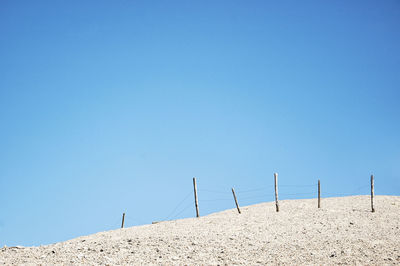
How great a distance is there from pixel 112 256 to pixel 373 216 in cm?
2376

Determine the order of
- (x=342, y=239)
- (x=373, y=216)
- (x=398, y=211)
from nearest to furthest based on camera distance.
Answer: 1. (x=342, y=239)
2. (x=373, y=216)
3. (x=398, y=211)

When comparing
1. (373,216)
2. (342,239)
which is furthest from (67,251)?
(373,216)

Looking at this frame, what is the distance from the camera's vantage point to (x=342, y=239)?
842 inches

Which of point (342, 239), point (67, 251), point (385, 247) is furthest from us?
point (342, 239)

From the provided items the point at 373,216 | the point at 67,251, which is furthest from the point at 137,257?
the point at 373,216

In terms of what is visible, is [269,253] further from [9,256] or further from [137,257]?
[9,256]

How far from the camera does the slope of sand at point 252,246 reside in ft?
52.9

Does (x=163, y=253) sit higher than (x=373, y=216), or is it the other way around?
(x=373, y=216)

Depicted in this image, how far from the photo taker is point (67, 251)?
1695 cm

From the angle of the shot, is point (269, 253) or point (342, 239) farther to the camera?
point (342, 239)

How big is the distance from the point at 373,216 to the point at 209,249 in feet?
63.2

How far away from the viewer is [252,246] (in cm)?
1902

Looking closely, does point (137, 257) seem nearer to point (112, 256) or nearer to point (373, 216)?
point (112, 256)

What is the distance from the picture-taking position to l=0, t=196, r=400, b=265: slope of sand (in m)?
16.1
